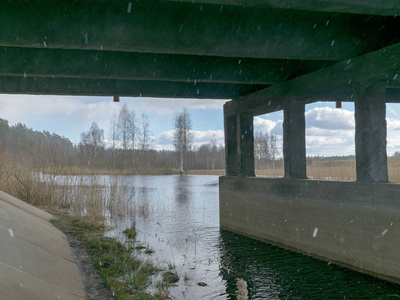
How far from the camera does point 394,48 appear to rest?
6.64m

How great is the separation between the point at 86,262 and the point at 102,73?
13.4 ft

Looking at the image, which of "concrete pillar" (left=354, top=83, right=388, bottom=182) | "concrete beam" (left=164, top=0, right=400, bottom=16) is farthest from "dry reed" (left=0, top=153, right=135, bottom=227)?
"concrete beam" (left=164, top=0, right=400, bottom=16)

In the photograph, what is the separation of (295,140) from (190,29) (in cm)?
452

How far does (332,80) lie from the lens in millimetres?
8102

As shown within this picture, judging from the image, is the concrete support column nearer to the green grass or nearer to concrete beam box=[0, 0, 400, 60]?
the green grass

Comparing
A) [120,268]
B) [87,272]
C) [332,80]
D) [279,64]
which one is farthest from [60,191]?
[332,80]

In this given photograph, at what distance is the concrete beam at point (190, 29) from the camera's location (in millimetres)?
5879

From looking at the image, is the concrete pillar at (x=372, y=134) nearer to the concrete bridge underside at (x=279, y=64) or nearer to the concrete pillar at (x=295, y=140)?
the concrete bridge underside at (x=279, y=64)

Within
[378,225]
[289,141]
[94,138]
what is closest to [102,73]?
[289,141]

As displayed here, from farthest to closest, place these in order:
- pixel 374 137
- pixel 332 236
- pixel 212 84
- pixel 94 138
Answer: pixel 94 138
pixel 212 84
pixel 332 236
pixel 374 137

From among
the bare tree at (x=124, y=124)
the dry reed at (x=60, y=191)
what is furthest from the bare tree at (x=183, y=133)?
the dry reed at (x=60, y=191)

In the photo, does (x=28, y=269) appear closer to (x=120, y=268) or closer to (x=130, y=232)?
(x=120, y=268)

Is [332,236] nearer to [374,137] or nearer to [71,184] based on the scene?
[374,137]

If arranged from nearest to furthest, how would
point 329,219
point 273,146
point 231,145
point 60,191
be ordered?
point 329,219
point 231,145
point 60,191
point 273,146
